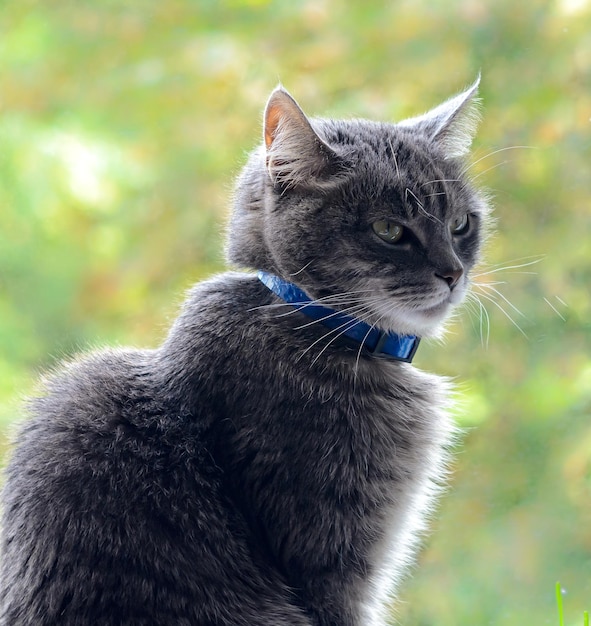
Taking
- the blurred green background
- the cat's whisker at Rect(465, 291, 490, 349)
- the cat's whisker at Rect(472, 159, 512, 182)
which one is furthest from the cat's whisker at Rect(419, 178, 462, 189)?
the blurred green background

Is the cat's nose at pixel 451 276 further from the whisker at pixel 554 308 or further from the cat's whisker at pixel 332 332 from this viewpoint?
the whisker at pixel 554 308

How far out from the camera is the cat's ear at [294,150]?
1054 mm

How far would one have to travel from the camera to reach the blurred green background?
5.18 feet

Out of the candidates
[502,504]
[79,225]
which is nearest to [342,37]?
[79,225]

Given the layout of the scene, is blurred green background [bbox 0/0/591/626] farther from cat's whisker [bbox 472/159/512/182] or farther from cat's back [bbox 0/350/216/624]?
cat's back [bbox 0/350/216/624]

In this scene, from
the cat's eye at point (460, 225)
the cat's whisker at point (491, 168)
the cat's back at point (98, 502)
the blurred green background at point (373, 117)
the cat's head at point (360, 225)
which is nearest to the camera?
the cat's back at point (98, 502)

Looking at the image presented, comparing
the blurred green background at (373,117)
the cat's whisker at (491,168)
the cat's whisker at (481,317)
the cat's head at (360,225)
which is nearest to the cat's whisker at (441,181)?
the cat's head at (360,225)

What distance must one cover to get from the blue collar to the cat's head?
0.01 metres

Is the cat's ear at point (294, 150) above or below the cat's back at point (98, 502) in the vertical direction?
above

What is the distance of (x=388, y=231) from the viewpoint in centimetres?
113

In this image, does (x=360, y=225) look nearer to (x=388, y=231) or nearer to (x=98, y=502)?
(x=388, y=231)

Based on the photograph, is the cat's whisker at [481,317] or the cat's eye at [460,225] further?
the cat's whisker at [481,317]

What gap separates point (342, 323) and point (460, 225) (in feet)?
0.77

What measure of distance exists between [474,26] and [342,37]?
0.82 feet
